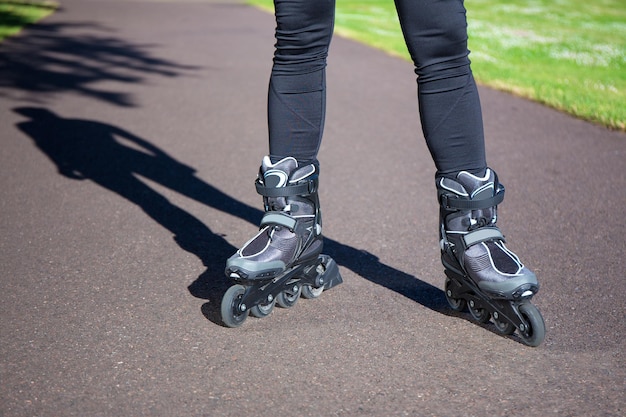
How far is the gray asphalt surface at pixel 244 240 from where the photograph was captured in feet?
7.14

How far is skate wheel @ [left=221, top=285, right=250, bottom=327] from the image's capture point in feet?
8.22

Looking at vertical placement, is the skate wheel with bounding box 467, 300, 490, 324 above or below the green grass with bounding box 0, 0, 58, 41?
above

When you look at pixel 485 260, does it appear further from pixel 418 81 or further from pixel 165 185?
pixel 165 185

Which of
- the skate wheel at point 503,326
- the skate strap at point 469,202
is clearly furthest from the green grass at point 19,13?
the skate wheel at point 503,326

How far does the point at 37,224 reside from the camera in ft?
12.1

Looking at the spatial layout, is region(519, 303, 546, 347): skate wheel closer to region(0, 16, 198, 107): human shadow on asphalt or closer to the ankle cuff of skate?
the ankle cuff of skate

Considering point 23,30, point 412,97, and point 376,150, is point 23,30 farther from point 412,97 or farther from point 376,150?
point 376,150

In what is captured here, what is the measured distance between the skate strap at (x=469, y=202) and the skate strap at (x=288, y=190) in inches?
17.6

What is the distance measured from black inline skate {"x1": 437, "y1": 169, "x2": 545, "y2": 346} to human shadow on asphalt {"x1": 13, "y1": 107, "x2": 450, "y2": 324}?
0.23 metres

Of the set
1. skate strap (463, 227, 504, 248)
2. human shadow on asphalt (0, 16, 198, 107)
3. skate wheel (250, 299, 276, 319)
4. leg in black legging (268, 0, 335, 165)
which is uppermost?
leg in black legging (268, 0, 335, 165)

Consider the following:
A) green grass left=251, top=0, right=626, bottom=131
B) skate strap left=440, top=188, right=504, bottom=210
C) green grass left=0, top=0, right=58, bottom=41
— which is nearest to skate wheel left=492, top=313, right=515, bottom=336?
skate strap left=440, top=188, right=504, bottom=210

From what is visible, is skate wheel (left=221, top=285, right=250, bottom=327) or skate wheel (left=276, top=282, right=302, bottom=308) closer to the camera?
skate wheel (left=221, top=285, right=250, bottom=327)

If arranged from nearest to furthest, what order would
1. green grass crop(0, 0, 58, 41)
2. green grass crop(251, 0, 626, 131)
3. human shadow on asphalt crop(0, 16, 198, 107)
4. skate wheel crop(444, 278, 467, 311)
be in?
1. skate wheel crop(444, 278, 467, 311)
2. green grass crop(251, 0, 626, 131)
3. human shadow on asphalt crop(0, 16, 198, 107)
4. green grass crop(0, 0, 58, 41)

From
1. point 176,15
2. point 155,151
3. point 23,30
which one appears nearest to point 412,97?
point 155,151
